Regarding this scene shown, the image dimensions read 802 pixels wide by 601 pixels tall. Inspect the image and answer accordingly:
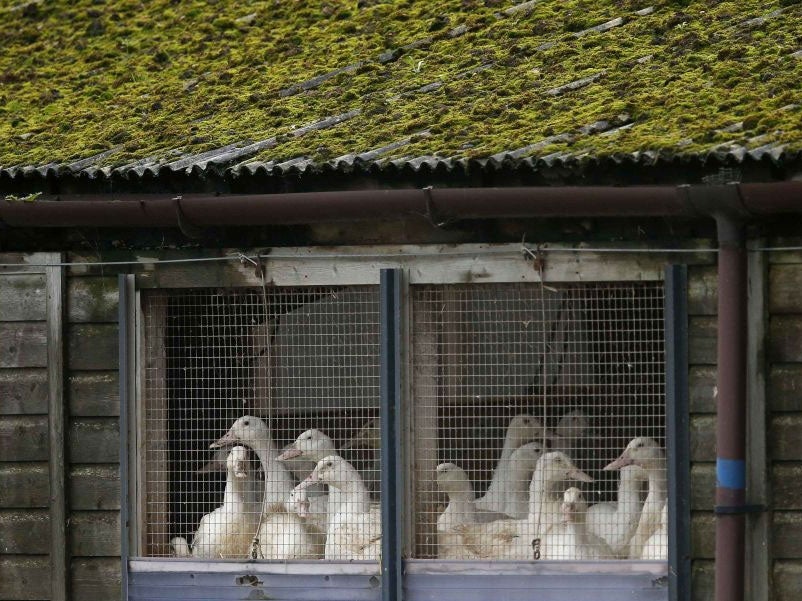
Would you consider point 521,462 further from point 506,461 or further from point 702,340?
point 702,340

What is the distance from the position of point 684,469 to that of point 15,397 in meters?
3.24

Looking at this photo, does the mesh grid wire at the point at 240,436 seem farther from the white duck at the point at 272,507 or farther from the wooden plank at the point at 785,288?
the wooden plank at the point at 785,288

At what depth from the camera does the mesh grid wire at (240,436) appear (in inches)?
300

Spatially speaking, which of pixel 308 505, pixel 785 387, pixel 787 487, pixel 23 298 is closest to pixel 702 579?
pixel 787 487

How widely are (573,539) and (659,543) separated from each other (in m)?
0.41

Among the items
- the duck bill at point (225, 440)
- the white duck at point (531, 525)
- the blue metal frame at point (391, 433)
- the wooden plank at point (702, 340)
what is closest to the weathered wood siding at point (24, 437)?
the duck bill at point (225, 440)

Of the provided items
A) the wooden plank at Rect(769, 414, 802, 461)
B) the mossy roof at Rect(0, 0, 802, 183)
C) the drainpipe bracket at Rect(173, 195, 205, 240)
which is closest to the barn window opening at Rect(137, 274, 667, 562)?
the drainpipe bracket at Rect(173, 195, 205, 240)

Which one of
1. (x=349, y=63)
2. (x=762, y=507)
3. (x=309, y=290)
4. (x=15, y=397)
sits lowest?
(x=762, y=507)

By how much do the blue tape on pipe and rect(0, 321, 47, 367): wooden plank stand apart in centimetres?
328

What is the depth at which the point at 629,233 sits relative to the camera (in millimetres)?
7031

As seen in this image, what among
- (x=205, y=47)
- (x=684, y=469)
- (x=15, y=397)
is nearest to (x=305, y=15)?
(x=205, y=47)

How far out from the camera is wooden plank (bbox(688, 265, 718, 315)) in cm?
691

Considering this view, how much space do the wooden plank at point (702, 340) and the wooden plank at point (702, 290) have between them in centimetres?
4

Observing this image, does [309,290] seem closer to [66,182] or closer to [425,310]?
[425,310]
